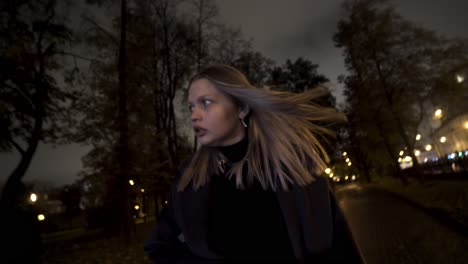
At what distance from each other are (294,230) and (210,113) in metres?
0.89

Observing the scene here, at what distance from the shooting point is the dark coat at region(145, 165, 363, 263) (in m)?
1.65

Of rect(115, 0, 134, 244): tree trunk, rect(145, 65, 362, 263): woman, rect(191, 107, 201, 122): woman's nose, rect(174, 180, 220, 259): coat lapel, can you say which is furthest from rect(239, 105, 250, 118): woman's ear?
rect(115, 0, 134, 244): tree trunk

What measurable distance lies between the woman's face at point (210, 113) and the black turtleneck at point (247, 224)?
0.33 meters

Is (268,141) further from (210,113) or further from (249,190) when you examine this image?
(210,113)

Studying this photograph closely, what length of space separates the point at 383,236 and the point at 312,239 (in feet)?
27.5

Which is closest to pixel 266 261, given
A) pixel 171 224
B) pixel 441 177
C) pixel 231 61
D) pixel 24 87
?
pixel 171 224

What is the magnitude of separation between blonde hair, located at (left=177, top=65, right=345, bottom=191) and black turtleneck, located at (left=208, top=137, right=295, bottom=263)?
0.08m

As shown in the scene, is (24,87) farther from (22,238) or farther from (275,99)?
(275,99)

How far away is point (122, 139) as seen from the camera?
11672mm

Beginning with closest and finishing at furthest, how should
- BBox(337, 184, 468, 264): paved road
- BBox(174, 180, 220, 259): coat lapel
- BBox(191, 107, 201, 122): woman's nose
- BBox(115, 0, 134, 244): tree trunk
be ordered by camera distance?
BBox(174, 180, 220, 259): coat lapel, BBox(191, 107, 201, 122): woman's nose, BBox(337, 184, 468, 264): paved road, BBox(115, 0, 134, 244): tree trunk

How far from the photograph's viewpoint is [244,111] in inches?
80.7

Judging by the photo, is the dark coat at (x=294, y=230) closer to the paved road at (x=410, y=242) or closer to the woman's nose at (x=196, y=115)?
the woman's nose at (x=196, y=115)

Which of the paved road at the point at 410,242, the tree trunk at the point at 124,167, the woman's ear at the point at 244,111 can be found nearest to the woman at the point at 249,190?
the woman's ear at the point at 244,111

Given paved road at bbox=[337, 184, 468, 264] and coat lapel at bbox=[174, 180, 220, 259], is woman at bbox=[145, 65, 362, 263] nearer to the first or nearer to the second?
coat lapel at bbox=[174, 180, 220, 259]
